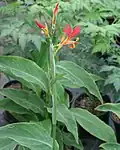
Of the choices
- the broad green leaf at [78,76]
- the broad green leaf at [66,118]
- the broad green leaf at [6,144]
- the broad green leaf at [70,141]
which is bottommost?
the broad green leaf at [70,141]

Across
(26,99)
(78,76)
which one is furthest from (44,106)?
(78,76)

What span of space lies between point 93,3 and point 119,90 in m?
0.40

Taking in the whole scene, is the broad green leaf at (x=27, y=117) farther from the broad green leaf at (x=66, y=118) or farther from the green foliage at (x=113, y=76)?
the green foliage at (x=113, y=76)

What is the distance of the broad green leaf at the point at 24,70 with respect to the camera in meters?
1.23

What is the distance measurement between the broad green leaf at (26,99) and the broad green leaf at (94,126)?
13 centimetres

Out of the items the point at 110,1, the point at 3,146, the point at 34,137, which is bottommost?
the point at 3,146

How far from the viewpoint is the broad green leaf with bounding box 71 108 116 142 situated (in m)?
1.31

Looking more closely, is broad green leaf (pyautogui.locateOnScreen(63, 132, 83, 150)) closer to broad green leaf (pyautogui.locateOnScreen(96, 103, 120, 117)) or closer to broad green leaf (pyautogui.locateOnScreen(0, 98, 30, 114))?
broad green leaf (pyautogui.locateOnScreen(0, 98, 30, 114))

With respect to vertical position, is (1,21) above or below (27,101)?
above

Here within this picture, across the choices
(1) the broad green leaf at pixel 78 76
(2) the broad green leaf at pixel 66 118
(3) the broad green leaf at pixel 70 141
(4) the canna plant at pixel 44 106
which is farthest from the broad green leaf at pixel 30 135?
(3) the broad green leaf at pixel 70 141

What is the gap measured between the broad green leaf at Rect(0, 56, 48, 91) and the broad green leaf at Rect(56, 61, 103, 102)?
7cm

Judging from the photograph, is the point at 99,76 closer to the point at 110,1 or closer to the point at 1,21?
the point at 110,1

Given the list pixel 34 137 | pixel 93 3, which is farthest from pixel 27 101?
pixel 93 3

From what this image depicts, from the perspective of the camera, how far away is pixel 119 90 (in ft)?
5.06
